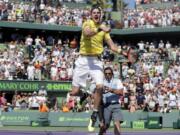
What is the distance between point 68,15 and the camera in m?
38.3

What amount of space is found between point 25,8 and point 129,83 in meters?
8.94

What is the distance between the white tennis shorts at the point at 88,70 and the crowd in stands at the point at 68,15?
21.6m

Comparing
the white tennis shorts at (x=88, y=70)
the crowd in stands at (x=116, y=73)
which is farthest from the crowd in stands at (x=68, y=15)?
the white tennis shorts at (x=88, y=70)

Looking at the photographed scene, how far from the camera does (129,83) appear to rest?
30.8 m

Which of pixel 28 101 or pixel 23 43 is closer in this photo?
pixel 28 101

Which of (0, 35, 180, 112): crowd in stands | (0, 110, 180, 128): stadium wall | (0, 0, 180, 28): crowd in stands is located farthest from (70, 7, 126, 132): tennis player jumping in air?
(0, 0, 180, 28): crowd in stands

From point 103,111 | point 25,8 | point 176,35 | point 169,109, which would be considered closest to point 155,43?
point 176,35

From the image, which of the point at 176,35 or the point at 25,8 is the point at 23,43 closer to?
the point at 25,8

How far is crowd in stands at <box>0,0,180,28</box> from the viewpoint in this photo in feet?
117

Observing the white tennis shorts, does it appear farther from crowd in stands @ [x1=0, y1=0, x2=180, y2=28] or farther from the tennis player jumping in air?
crowd in stands @ [x1=0, y1=0, x2=180, y2=28]

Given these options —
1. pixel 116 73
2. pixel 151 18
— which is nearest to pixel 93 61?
pixel 116 73

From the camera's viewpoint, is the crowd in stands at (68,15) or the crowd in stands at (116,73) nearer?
the crowd in stands at (116,73)

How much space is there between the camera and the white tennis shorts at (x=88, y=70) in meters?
13.2

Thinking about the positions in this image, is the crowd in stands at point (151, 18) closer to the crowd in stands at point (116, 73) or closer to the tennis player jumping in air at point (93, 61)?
the crowd in stands at point (116, 73)
